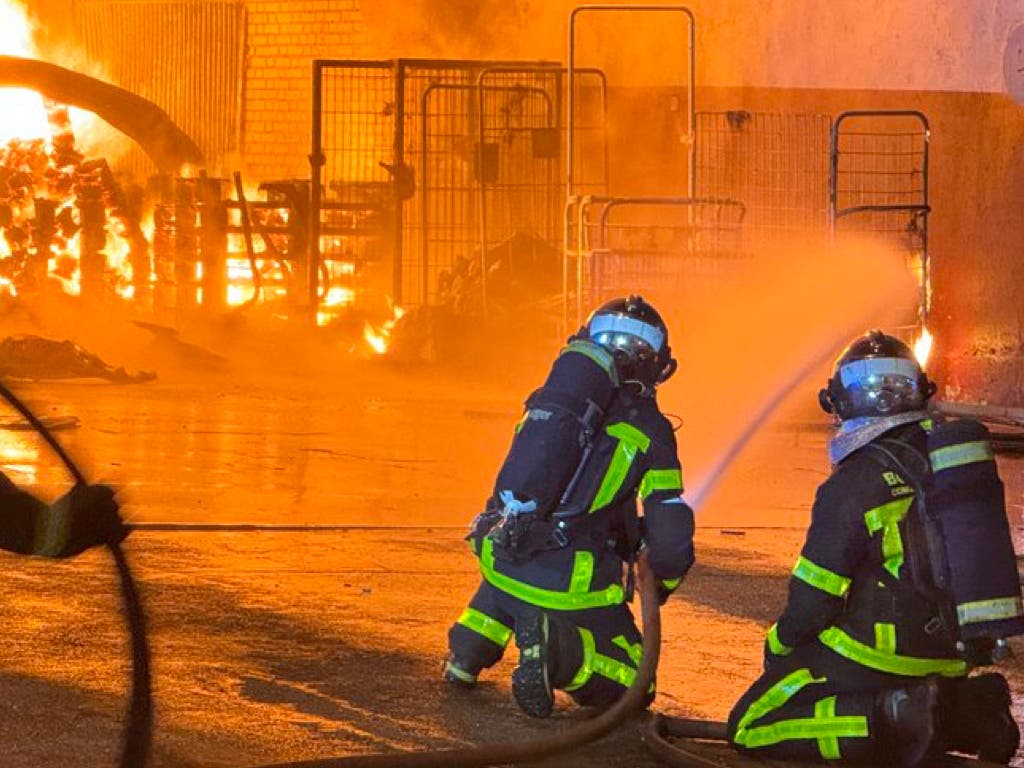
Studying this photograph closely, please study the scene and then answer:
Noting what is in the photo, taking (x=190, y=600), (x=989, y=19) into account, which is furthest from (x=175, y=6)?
(x=190, y=600)

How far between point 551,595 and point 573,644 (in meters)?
0.19

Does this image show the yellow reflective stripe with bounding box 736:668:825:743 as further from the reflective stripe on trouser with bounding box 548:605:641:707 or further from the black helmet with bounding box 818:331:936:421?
the black helmet with bounding box 818:331:936:421

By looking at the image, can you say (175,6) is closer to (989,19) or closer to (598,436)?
(989,19)

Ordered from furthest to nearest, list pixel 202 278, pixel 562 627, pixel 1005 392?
pixel 202 278
pixel 1005 392
pixel 562 627

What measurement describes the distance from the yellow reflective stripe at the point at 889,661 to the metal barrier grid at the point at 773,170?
10.7 m

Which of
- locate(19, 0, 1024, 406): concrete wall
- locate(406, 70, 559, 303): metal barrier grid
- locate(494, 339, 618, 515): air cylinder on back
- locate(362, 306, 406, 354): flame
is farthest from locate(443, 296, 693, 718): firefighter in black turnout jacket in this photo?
locate(362, 306, 406, 354): flame

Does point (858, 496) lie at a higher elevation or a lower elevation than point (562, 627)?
higher

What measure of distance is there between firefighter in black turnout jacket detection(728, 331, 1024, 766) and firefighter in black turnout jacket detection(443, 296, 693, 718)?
616 mm

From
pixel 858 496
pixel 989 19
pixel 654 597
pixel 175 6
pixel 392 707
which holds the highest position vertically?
pixel 175 6

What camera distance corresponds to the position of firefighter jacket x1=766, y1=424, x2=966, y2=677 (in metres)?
4.93

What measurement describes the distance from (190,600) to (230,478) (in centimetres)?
336

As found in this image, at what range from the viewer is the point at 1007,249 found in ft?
49.8

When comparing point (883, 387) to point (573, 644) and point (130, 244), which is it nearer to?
point (573, 644)

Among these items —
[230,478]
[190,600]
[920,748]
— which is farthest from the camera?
[230,478]
